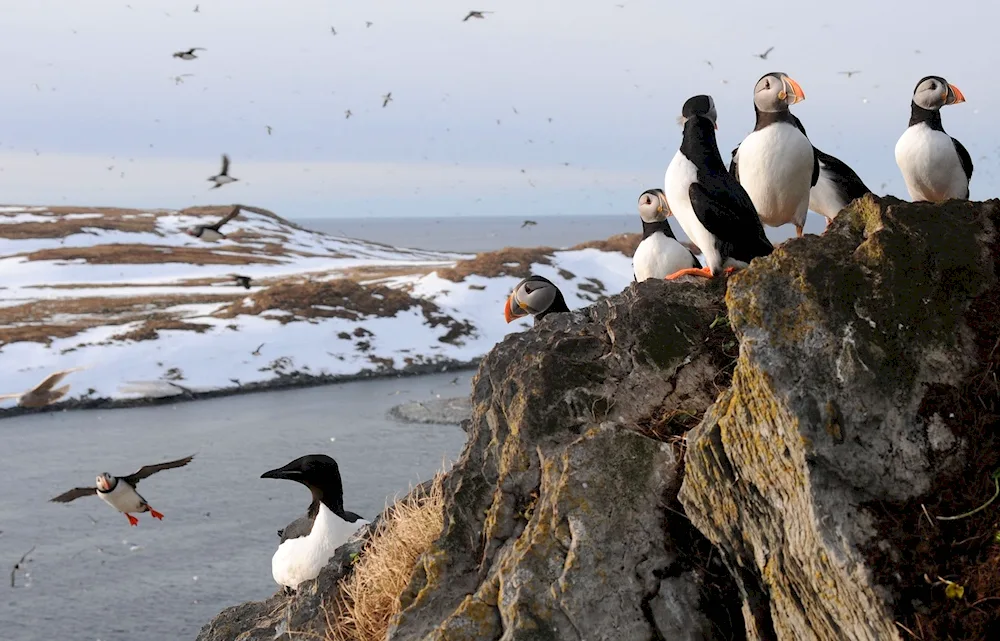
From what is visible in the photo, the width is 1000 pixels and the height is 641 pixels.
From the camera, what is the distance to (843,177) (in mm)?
8367

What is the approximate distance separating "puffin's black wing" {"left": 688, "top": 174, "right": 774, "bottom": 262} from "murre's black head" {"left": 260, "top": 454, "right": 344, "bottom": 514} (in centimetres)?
492

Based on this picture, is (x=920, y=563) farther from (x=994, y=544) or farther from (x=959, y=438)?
(x=959, y=438)

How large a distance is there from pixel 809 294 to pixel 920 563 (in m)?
1.45

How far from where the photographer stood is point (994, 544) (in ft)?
14.5

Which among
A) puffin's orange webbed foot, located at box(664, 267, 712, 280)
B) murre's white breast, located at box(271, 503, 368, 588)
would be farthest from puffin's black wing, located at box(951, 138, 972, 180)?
murre's white breast, located at box(271, 503, 368, 588)

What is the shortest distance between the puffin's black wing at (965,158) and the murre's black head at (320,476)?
6.69 meters

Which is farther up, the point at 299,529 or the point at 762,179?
the point at 762,179

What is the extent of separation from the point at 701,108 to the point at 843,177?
5.57ft

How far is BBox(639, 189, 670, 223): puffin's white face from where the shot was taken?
863 cm

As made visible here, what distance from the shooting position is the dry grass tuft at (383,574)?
25.6 ft

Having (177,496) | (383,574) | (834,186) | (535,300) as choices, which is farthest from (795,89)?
(177,496)

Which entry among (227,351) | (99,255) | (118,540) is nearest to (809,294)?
(118,540)

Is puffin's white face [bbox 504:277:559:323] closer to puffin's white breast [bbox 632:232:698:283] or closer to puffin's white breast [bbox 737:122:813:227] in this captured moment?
puffin's white breast [bbox 632:232:698:283]

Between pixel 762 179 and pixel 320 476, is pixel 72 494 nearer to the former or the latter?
pixel 320 476
